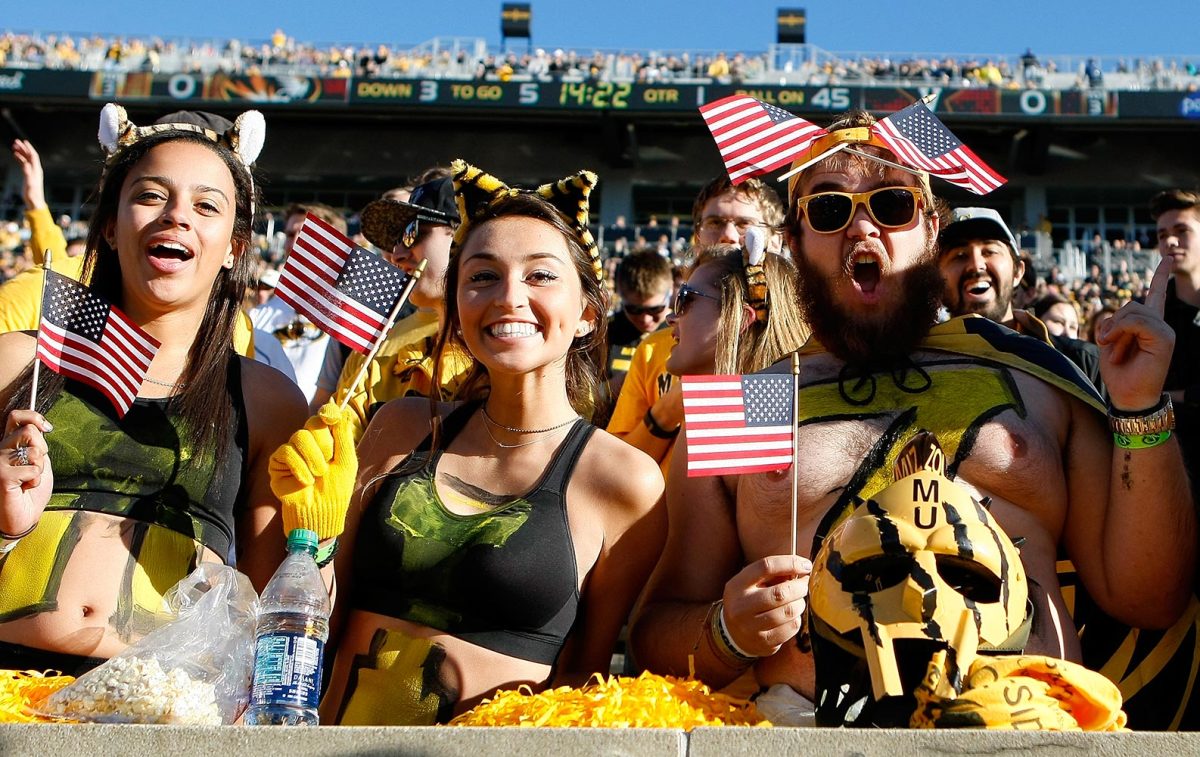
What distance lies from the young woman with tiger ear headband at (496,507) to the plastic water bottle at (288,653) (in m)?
0.25

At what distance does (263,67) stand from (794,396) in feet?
128

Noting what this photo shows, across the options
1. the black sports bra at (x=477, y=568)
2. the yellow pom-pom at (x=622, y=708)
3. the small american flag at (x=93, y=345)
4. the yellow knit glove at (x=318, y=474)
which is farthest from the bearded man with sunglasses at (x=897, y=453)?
the small american flag at (x=93, y=345)

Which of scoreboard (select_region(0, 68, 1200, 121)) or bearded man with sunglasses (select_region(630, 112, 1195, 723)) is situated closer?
bearded man with sunglasses (select_region(630, 112, 1195, 723))

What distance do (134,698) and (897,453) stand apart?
6.24ft

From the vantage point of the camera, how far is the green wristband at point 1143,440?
300 cm

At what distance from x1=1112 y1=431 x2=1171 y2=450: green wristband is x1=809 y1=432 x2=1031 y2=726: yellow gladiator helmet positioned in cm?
70

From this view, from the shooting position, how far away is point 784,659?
3152 millimetres

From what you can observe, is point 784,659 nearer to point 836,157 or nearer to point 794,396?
point 794,396

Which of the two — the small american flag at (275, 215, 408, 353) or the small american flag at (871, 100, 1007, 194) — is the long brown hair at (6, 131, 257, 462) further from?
the small american flag at (871, 100, 1007, 194)

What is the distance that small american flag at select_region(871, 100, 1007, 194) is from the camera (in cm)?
378

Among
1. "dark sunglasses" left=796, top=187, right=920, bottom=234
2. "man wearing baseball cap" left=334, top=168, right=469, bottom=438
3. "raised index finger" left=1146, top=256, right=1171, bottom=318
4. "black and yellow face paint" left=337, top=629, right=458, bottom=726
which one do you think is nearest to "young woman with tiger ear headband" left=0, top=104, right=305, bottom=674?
"black and yellow face paint" left=337, top=629, right=458, bottom=726

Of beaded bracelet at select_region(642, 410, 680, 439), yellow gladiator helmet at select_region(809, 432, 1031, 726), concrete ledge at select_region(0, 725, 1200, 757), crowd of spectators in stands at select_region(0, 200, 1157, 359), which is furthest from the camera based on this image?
crowd of spectators in stands at select_region(0, 200, 1157, 359)

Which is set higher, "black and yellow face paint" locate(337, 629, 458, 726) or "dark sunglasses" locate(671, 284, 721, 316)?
"dark sunglasses" locate(671, 284, 721, 316)

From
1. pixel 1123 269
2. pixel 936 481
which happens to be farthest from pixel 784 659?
pixel 1123 269
